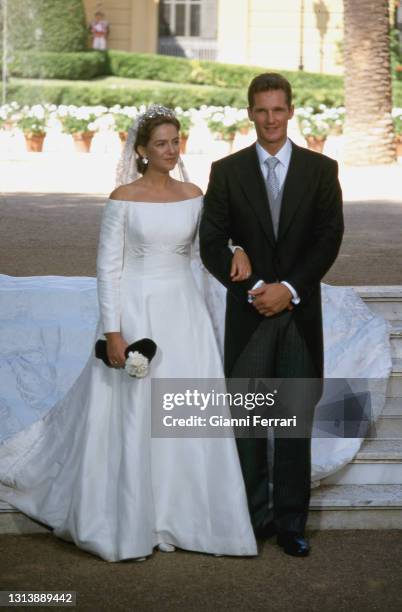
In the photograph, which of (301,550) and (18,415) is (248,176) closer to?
(301,550)

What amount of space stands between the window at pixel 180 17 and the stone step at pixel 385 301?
102 ft

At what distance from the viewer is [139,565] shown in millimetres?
4246

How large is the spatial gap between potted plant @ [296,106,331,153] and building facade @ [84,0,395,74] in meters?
16.7

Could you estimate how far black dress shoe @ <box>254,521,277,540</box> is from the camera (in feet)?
14.8

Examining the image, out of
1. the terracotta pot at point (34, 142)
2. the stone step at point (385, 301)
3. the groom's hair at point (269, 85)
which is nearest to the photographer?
the groom's hair at point (269, 85)

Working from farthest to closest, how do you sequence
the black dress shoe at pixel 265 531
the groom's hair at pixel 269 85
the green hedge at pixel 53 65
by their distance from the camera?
the green hedge at pixel 53 65, the black dress shoe at pixel 265 531, the groom's hair at pixel 269 85

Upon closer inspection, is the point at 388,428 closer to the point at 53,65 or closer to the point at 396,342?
the point at 396,342

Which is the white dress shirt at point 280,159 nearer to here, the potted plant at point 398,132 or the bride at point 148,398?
the bride at point 148,398

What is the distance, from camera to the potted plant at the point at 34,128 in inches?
724

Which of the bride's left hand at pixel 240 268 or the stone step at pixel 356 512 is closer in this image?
the bride's left hand at pixel 240 268

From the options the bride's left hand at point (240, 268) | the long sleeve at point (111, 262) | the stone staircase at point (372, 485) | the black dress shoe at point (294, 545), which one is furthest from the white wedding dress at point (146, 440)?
the stone staircase at point (372, 485)

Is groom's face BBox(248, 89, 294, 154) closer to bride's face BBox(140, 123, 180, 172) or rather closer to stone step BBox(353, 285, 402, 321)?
bride's face BBox(140, 123, 180, 172)

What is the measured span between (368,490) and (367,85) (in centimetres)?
1331

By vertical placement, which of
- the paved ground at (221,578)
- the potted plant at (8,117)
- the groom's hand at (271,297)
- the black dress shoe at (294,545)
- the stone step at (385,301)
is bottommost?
the paved ground at (221,578)
